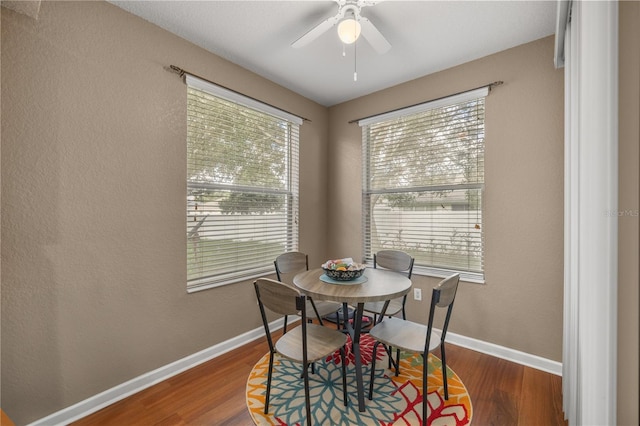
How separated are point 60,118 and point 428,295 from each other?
3.32 m

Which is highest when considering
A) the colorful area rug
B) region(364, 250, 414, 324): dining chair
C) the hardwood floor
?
region(364, 250, 414, 324): dining chair

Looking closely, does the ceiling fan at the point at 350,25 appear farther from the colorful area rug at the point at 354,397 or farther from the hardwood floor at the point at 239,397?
the hardwood floor at the point at 239,397

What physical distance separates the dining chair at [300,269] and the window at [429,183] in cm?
97

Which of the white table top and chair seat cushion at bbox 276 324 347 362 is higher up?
the white table top

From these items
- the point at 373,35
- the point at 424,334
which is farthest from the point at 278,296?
the point at 373,35

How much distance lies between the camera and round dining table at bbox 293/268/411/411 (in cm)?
175

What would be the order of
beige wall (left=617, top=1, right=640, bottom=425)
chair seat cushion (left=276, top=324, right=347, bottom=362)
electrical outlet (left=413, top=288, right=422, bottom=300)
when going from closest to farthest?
beige wall (left=617, top=1, right=640, bottom=425), chair seat cushion (left=276, top=324, right=347, bottom=362), electrical outlet (left=413, top=288, right=422, bottom=300)

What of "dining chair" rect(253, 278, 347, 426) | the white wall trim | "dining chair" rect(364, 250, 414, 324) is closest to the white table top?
"dining chair" rect(253, 278, 347, 426)

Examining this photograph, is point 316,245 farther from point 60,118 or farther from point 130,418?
point 60,118

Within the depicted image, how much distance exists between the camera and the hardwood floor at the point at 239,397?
5.71 ft

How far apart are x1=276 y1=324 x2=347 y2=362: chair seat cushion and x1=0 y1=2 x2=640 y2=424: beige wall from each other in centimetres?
102

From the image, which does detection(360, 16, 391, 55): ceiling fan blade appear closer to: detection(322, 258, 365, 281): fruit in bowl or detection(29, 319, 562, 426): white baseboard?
detection(322, 258, 365, 281): fruit in bowl

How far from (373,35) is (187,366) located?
9.58ft

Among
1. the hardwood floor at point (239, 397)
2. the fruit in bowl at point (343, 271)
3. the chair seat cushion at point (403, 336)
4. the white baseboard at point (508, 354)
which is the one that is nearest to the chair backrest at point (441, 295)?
the chair seat cushion at point (403, 336)
